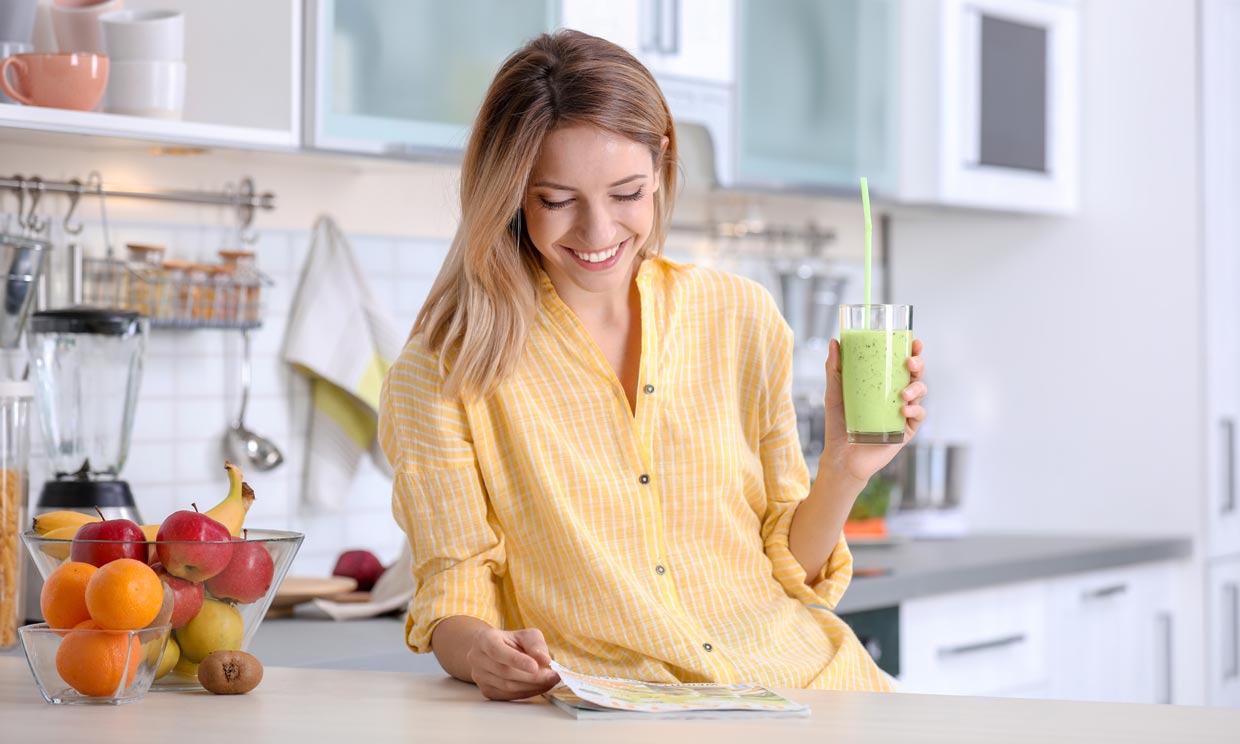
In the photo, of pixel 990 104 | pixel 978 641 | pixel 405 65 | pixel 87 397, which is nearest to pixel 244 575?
Result: pixel 87 397

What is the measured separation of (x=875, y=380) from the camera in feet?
4.83

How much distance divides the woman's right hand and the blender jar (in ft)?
3.40

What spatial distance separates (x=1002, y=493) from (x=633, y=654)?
6.95 ft

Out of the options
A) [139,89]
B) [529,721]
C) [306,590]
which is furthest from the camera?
[306,590]

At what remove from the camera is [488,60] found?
256 cm

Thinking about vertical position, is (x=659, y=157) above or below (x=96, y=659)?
above

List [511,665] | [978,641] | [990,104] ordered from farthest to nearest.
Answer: [990,104] < [978,641] < [511,665]

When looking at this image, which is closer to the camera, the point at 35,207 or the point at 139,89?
the point at 139,89

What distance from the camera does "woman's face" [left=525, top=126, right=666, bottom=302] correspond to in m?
1.56

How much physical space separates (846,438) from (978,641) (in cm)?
141

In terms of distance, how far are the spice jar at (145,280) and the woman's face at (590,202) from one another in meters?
1.03

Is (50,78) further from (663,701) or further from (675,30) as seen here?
(663,701)

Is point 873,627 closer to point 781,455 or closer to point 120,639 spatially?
point 781,455

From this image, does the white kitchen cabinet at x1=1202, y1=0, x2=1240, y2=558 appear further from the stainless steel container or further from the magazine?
the magazine
